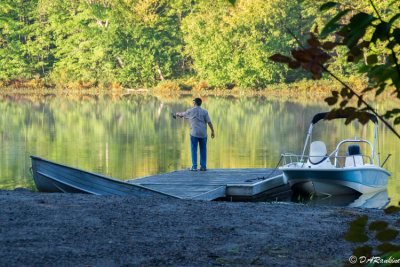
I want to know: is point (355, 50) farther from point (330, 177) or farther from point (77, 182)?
point (330, 177)

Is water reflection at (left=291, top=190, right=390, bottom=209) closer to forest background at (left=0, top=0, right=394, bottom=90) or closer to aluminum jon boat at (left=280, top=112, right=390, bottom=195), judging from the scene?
aluminum jon boat at (left=280, top=112, right=390, bottom=195)

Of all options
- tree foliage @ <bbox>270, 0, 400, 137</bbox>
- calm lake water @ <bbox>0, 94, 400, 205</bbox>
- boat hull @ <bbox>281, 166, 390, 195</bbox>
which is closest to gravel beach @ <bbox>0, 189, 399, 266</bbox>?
tree foliage @ <bbox>270, 0, 400, 137</bbox>

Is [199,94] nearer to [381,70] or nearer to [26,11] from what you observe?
[26,11]

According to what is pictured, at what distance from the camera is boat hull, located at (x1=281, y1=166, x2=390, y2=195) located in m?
14.2

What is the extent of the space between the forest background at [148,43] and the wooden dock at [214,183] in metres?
45.2

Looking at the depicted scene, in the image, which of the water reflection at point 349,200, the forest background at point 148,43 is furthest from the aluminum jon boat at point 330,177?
the forest background at point 148,43

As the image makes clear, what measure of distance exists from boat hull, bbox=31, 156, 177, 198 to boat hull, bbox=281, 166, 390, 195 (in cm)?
447

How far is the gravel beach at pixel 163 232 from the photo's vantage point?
616 cm

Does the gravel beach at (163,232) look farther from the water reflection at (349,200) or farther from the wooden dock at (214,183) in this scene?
the water reflection at (349,200)

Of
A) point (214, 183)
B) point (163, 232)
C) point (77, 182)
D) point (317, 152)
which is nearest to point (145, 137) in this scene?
point (317, 152)

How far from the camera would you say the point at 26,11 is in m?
68.7

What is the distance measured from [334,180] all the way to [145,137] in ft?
48.1

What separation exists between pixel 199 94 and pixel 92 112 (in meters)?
21.4

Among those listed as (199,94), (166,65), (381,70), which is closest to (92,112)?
(199,94)
